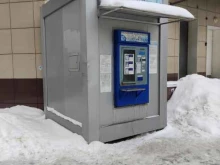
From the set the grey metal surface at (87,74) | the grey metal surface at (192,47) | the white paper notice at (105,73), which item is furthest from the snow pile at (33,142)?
the grey metal surface at (192,47)

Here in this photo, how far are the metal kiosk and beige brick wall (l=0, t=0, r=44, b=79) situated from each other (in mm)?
1073

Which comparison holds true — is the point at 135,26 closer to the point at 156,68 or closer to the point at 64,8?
the point at 156,68

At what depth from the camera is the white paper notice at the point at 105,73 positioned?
4141 mm

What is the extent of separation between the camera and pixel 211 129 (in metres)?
4.91

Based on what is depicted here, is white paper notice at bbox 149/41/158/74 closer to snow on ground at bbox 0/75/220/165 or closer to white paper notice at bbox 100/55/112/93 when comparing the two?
white paper notice at bbox 100/55/112/93

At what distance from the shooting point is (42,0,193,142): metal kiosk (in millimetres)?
3979

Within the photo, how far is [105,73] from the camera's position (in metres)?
4.18

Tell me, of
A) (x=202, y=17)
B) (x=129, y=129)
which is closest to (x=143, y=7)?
(x=129, y=129)

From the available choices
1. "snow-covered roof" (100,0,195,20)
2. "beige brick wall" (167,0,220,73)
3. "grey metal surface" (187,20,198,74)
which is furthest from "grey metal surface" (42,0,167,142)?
"grey metal surface" (187,20,198,74)

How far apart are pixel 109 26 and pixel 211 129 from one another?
2.84m

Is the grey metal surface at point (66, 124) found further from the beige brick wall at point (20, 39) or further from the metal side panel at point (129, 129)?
the beige brick wall at point (20, 39)

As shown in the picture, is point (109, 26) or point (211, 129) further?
point (211, 129)

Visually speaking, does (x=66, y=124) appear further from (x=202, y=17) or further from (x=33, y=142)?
(x=202, y=17)

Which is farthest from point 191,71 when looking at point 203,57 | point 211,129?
point 211,129
